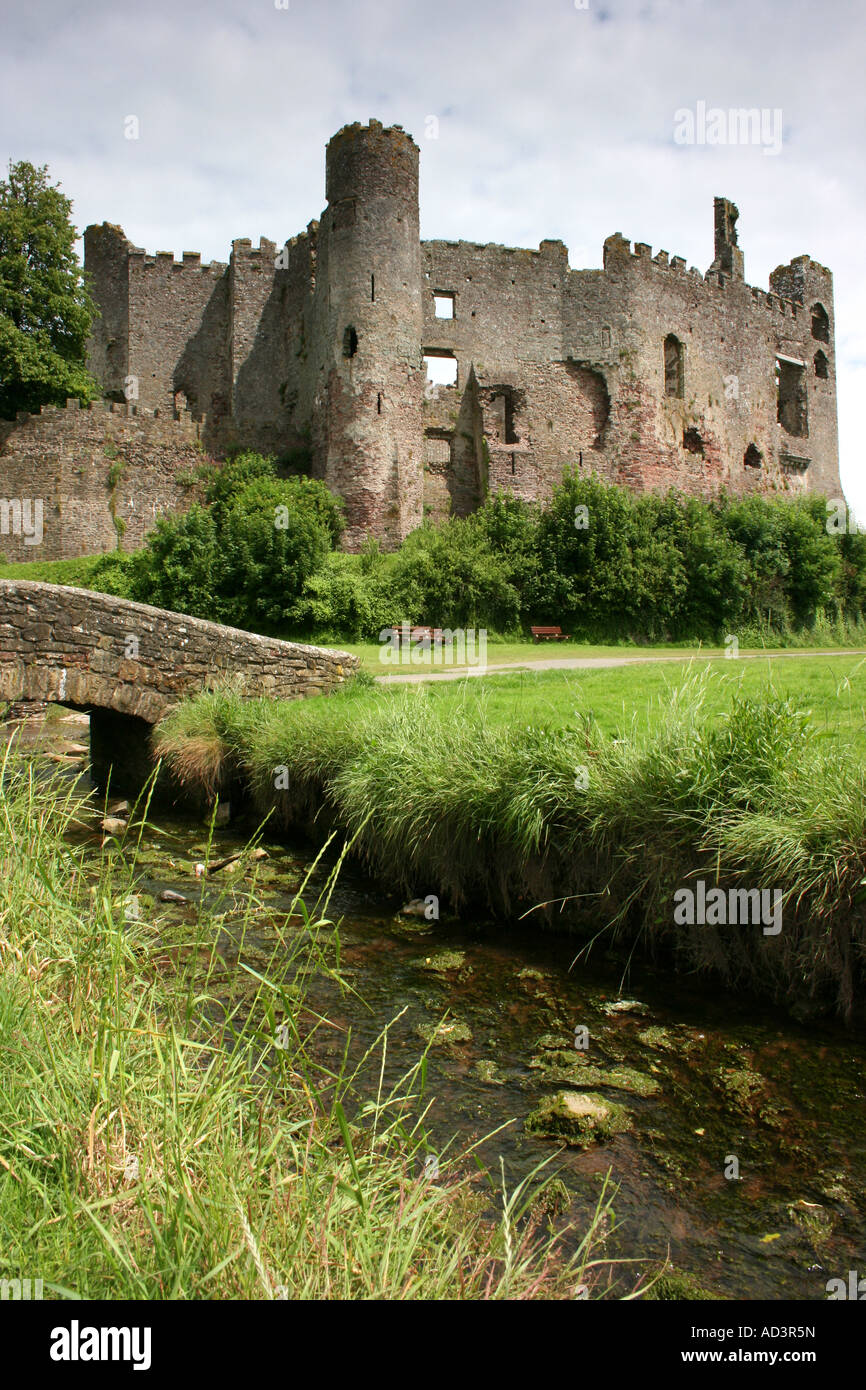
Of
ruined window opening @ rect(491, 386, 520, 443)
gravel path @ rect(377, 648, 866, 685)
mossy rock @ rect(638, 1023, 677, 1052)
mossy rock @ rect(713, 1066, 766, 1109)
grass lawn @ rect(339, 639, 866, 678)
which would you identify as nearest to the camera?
mossy rock @ rect(713, 1066, 766, 1109)

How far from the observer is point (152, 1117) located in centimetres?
283

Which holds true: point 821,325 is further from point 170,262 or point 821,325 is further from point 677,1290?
point 677,1290

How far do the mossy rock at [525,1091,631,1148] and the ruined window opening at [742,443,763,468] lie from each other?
125 ft

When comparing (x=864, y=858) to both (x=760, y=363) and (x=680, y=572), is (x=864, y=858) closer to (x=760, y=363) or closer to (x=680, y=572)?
(x=680, y=572)

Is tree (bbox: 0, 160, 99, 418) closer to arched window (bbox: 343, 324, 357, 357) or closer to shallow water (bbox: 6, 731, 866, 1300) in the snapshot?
arched window (bbox: 343, 324, 357, 357)

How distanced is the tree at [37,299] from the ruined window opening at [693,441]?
22.5 m

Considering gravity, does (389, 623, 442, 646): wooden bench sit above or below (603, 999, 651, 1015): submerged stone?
above

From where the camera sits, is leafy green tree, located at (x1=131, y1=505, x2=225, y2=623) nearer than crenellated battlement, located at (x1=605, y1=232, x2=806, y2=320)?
Yes

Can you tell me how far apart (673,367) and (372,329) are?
13654 millimetres

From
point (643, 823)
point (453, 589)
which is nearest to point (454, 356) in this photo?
point (453, 589)

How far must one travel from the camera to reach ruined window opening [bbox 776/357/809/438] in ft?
133

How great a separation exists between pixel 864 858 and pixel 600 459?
30.7 metres

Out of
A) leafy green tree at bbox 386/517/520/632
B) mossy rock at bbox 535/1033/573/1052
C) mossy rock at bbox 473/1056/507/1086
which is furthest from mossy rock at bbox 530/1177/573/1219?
leafy green tree at bbox 386/517/520/632
